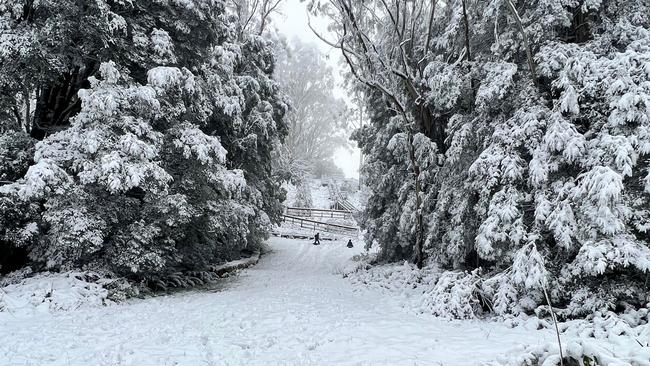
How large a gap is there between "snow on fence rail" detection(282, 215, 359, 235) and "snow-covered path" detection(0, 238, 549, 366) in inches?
789

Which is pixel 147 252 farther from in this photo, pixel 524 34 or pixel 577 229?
pixel 524 34

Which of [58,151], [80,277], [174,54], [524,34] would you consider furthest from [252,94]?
[524,34]

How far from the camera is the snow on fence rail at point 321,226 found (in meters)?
29.6

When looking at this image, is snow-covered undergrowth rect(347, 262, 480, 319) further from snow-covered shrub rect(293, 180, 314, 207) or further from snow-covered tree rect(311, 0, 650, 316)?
snow-covered shrub rect(293, 180, 314, 207)

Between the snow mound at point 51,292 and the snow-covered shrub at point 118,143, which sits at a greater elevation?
the snow-covered shrub at point 118,143

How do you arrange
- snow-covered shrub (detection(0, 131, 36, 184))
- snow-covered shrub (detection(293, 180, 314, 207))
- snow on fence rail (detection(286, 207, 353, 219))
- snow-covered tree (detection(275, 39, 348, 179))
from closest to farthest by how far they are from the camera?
1. snow-covered shrub (detection(0, 131, 36, 184))
2. snow on fence rail (detection(286, 207, 353, 219))
3. snow-covered shrub (detection(293, 180, 314, 207))
4. snow-covered tree (detection(275, 39, 348, 179))

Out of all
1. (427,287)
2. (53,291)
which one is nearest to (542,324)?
(427,287)

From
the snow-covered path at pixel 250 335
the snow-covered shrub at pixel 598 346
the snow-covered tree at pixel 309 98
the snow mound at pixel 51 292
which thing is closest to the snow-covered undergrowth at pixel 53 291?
the snow mound at pixel 51 292

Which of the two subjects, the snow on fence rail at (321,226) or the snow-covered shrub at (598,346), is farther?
the snow on fence rail at (321,226)

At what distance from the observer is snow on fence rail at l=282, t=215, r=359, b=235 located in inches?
1167

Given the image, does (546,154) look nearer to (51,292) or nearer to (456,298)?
(456,298)

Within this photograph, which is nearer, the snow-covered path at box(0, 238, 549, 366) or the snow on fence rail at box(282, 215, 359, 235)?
the snow-covered path at box(0, 238, 549, 366)

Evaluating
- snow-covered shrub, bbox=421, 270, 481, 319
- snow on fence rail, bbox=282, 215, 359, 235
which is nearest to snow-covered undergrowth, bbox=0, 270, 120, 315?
snow-covered shrub, bbox=421, 270, 481, 319

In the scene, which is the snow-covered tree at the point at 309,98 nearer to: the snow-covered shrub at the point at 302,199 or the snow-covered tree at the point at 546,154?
the snow-covered shrub at the point at 302,199
